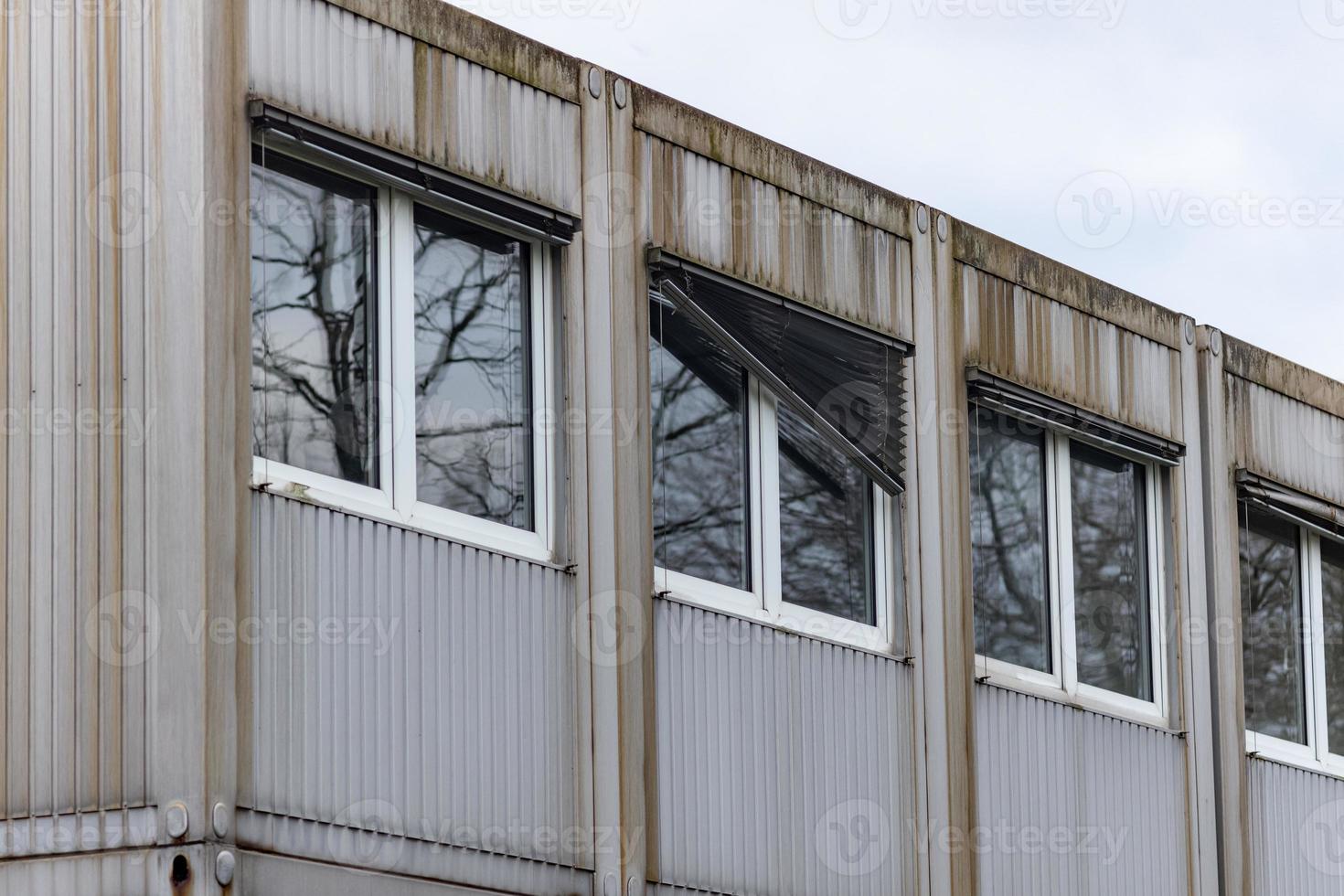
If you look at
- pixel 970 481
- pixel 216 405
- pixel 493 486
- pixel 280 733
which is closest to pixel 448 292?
pixel 493 486

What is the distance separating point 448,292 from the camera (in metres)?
9.09

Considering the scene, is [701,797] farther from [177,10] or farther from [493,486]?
[177,10]

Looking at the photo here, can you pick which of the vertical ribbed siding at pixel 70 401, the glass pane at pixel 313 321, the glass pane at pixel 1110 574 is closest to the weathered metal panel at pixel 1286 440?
the glass pane at pixel 1110 574

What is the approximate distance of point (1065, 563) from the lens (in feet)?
39.4

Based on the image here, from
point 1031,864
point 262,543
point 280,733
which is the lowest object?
point 1031,864

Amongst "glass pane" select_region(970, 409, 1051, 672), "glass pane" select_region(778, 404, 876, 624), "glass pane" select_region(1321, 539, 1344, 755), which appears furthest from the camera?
"glass pane" select_region(1321, 539, 1344, 755)

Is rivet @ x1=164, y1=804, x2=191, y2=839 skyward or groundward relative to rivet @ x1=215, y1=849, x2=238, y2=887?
skyward

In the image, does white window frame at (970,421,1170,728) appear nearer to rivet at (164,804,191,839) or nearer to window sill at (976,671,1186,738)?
window sill at (976,671,1186,738)

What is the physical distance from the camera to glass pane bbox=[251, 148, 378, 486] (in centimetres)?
828

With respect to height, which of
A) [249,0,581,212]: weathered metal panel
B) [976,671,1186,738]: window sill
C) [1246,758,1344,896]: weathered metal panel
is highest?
[249,0,581,212]: weathered metal panel

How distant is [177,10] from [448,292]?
1717 mm

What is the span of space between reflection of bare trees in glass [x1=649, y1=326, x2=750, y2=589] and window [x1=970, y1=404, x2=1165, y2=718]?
1886 millimetres

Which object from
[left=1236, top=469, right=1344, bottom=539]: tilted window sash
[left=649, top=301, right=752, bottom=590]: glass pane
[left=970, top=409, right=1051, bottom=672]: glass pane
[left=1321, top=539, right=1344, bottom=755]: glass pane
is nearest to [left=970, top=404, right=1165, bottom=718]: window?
[left=970, top=409, right=1051, bottom=672]: glass pane

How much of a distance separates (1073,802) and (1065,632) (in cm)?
97
